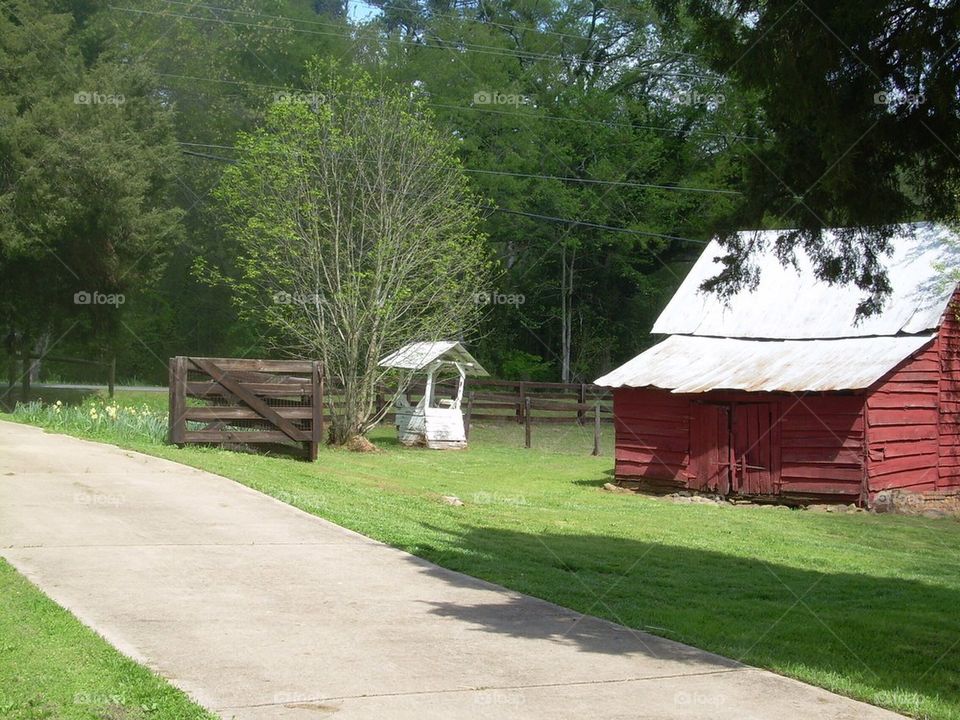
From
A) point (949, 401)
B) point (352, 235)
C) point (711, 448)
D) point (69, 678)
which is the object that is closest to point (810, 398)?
point (711, 448)

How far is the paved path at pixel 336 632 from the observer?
5.91 m

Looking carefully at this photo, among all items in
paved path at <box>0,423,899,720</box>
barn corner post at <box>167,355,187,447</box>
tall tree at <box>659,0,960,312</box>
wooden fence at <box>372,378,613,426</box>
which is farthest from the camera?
wooden fence at <box>372,378,613,426</box>

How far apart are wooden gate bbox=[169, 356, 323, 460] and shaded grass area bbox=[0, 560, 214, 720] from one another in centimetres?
1143

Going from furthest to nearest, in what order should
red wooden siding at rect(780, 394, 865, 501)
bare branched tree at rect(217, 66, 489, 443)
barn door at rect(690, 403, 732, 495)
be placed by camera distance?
bare branched tree at rect(217, 66, 489, 443)
barn door at rect(690, 403, 732, 495)
red wooden siding at rect(780, 394, 865, 501)

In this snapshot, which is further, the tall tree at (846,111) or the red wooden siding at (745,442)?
the red wooden siding at (745,442)

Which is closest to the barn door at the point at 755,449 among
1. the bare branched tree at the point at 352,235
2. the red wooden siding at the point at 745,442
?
the red wooden siding at the point at 745,442

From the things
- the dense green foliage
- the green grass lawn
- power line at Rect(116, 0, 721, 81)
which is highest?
power line at Rect(116, 0, 721, 81)

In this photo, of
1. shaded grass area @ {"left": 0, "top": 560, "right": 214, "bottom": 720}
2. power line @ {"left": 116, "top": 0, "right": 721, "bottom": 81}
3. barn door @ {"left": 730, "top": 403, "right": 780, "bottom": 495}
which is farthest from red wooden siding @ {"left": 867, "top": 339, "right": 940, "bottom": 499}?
power line @ {"left": 116, "top": 0, "right": 721, "bottom": 81}

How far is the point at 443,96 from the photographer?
163 feet

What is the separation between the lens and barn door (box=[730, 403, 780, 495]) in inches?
872

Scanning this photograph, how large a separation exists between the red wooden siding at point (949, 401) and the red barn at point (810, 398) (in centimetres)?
3

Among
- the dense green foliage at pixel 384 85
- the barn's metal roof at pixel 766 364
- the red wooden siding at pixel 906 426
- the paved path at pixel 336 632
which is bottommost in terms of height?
the paved path at pixel 336 632

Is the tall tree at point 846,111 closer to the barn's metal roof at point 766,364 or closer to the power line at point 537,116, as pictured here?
the barn's metal roof at point 766,364

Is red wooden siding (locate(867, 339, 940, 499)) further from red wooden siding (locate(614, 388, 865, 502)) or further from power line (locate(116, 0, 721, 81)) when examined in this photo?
power line (locate(116, 0, 721, 81))
